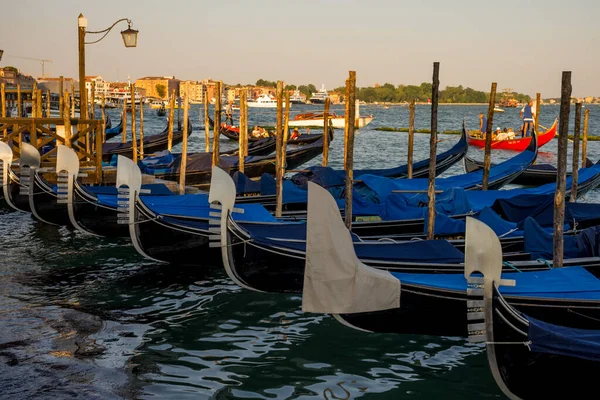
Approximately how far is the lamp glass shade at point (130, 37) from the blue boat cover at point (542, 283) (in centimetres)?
598

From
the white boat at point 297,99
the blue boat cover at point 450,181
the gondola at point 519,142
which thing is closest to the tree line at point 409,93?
the white boat at point 297,99

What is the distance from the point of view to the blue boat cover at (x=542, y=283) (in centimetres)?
501

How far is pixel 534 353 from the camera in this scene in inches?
163

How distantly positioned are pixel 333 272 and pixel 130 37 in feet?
20.7

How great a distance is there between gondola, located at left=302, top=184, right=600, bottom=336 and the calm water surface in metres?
0.40

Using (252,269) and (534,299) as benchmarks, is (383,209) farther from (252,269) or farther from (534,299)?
(534,299)

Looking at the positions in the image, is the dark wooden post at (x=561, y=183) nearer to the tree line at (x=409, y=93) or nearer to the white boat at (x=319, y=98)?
the white boat at (x=319, y=98)

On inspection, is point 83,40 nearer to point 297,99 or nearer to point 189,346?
point 189,346

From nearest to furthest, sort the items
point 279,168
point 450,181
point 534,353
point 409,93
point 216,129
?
point 534,353 → point 279,168 → point 216,129 → point 450,181 → point 409,93

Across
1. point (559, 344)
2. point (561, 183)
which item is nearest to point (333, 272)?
point (559, 344)

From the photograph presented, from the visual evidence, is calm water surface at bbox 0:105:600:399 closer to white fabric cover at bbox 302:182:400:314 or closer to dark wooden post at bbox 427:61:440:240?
white fabric cover at bbox 302:182:400:314

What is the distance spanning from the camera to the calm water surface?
5.00 meters

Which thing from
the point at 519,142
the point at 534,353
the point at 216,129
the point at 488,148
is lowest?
the point at 534,353

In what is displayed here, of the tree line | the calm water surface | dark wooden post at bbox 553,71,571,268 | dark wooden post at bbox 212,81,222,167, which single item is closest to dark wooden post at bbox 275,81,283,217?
dark wooden post at bbox 212,81,222,167
